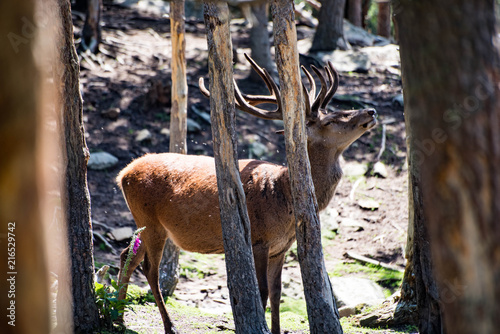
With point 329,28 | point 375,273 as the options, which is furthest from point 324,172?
point 329,28

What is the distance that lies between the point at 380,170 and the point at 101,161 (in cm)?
507

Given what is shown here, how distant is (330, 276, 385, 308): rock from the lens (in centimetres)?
639

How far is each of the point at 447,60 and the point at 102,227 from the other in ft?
21.7

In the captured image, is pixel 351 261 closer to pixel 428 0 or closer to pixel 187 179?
pixel 187 179

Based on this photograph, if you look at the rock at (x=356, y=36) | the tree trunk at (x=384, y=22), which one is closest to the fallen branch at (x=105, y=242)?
the rock at (x=356, y=36)

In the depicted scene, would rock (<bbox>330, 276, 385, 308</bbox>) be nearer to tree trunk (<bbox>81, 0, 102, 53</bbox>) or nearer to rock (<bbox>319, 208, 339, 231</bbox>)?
rock (<bbox>319, 208, 339, 231</bbox>)

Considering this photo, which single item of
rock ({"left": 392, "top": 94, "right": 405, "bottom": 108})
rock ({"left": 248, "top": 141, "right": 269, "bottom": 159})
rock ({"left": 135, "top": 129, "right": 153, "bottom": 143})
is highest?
rock ({"left": 392, "top": 94, "right": 405, "bottom": 108})

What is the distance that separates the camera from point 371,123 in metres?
5.79

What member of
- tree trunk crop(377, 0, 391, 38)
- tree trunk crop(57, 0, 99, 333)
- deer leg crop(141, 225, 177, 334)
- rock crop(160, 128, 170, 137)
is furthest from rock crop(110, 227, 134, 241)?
tree trunk crop(377, 0, 391, 38)

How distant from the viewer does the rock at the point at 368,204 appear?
9.09 metres

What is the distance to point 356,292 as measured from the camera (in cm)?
665

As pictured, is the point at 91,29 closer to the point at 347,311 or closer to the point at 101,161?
the point at 101,161

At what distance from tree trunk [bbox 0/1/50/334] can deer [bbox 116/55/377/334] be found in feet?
11.1

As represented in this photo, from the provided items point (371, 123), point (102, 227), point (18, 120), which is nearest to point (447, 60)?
point (18, 120)
